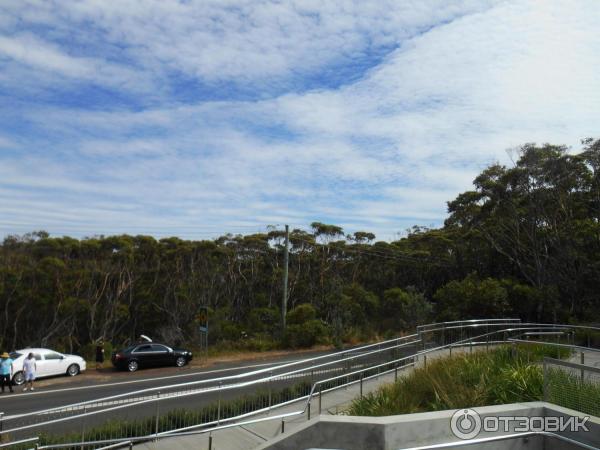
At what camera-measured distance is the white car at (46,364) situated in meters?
21.9

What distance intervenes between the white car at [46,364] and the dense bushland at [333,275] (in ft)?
33.9

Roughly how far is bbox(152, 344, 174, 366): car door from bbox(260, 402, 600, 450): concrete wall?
71.1ft

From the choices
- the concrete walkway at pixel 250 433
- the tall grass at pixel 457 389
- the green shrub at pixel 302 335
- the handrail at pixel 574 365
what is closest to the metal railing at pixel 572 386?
the handrail at pixel 574 365

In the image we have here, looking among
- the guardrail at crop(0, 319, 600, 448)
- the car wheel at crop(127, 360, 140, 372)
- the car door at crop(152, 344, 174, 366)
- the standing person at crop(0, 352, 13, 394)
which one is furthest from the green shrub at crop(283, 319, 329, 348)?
the standing person at crop(0, 352, 13, 394)

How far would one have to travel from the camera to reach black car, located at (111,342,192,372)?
83.0ft

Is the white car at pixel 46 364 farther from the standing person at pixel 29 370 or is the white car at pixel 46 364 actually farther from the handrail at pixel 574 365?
the handrail at pixel 574 365

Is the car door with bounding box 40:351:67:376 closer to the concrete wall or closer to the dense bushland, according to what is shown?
the dense bushland

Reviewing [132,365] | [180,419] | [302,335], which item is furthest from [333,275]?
[180,419]

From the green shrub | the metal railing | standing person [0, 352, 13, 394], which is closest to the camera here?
the metal railing

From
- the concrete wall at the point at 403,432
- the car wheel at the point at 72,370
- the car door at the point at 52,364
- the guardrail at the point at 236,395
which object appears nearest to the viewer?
the concrete wall at the point at 403,432

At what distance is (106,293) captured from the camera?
42.2 metres

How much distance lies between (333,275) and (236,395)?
3630 centimetres

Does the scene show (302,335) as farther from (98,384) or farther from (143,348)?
(98,384)

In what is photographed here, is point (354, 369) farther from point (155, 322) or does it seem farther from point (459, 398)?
point (155, 322)
